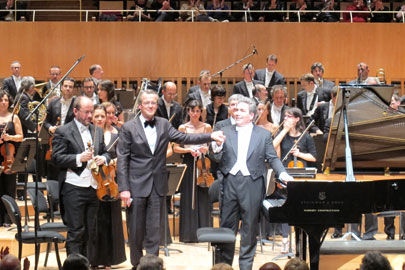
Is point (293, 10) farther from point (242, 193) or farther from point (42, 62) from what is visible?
point (242, 193)

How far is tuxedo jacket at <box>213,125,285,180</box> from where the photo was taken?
18.3 feet

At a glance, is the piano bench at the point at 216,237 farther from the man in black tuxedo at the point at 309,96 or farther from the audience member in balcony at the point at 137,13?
the audience member in balcony at the point at 137,13

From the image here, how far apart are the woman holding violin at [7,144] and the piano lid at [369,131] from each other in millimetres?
3442

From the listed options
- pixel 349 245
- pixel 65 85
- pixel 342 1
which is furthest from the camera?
pixel 342 1

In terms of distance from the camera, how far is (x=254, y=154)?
559 centimetres

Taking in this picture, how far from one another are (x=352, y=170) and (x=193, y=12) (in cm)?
736

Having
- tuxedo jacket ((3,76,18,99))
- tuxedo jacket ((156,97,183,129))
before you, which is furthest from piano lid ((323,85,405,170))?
tuxedo jacket ((3,76,18,99))

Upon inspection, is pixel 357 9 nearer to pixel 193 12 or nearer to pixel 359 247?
pixel 193 12

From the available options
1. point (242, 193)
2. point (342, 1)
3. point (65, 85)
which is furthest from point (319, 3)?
point (242, 193)

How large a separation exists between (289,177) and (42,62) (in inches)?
297

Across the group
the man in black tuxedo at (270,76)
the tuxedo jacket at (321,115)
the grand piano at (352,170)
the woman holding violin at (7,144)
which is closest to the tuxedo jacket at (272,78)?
the man in black tuxedo at (270,76)

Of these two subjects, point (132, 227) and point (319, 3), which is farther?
point (319, 3)

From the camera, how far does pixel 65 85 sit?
8164 mm

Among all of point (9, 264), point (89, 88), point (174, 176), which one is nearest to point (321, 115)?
point (174, 176)
